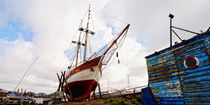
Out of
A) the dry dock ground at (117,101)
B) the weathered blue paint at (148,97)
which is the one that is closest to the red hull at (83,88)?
the dry dock ground at (117,101)

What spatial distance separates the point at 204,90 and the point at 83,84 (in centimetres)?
1487

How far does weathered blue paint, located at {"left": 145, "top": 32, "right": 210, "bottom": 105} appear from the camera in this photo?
6.91 m

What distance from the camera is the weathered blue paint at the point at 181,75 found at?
22.7 feet

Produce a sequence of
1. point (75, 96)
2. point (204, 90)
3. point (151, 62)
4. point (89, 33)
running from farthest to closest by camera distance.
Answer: point (89, 33) → point (75, 96) → point (151, 62) → point (204, 90)

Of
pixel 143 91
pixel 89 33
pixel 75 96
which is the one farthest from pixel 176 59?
pixel 89 33

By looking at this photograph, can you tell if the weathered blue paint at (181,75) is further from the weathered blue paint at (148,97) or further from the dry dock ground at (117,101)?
the dry dock ground at (117,101)

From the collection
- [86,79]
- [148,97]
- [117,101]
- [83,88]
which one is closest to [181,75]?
[148,97]

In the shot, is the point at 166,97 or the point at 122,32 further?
the point at 122,32

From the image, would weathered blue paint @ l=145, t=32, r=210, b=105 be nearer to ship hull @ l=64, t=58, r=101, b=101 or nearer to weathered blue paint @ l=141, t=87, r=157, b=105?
weathered blue paint @ l=141, t=87, r=157, b=105

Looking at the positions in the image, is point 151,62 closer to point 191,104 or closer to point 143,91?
point 143,91

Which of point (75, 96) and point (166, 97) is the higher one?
point (166, 97)

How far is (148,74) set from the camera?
1009 centimetres

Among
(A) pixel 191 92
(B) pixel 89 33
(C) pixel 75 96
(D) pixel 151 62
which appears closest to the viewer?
(A) pixel 191 92

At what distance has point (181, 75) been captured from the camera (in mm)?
7902
